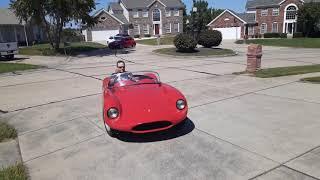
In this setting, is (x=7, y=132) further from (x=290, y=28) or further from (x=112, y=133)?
(x=290, y=28)

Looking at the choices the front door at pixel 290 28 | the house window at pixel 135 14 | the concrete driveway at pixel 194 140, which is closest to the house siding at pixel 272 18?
the front door at pixel 290 28

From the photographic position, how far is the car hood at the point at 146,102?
5.96m

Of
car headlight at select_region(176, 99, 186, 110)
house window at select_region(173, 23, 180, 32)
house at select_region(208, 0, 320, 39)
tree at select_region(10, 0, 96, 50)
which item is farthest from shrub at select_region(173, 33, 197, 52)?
house window at select_region(173, 23, 180, 32)

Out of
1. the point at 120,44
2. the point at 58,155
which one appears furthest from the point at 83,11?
the point at 58,155

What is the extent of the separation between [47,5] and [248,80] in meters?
22.4

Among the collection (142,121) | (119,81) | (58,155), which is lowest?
(58,155)

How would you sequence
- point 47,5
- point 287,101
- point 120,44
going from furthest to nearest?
point 120,44, point 47,5, point 287,101

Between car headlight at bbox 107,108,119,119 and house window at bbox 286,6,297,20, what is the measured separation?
5830 cm

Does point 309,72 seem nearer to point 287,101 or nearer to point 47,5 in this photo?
point 287,101

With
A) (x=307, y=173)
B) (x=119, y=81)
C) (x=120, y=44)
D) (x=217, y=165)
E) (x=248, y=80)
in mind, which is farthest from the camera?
(x=120, y=44)

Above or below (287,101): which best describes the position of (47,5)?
above

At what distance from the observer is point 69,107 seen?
9117 millimetres

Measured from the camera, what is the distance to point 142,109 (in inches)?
239

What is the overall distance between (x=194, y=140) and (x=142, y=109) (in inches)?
44.3
